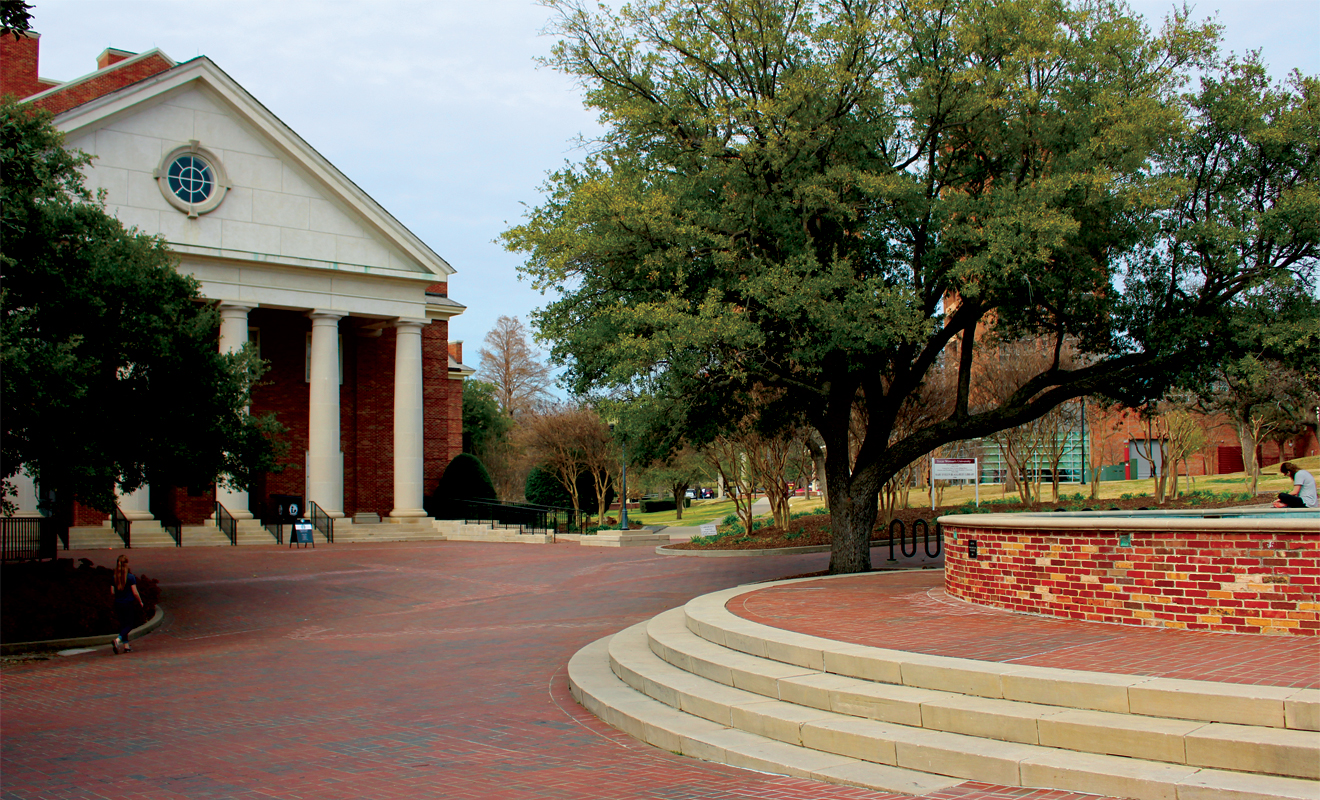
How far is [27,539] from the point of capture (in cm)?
2194

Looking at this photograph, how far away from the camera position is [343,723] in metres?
8.40

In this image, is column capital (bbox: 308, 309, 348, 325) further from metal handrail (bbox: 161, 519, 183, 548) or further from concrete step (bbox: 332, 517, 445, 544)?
metal handrail (bbox: 161, 519, 183, 548)

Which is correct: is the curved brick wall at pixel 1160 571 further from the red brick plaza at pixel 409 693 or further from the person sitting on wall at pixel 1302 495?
the person sitting on wall at pixel 1302 495

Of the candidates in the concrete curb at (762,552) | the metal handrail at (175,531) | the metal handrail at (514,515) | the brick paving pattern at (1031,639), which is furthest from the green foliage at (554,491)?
the brick paving pattern at (1031,639)

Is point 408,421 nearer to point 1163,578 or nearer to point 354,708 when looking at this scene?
point 354,708

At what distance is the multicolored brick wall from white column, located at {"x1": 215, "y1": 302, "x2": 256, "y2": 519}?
2845cm

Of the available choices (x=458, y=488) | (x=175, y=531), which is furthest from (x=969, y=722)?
(x=458, y=488)

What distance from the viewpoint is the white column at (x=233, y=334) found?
32750 millimetres

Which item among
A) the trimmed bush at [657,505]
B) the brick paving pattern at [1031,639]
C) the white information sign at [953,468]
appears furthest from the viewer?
the trimmed bush at [657,505]

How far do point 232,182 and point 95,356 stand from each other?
21.3 meters

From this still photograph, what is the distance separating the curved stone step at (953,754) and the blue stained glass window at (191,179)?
31166mm

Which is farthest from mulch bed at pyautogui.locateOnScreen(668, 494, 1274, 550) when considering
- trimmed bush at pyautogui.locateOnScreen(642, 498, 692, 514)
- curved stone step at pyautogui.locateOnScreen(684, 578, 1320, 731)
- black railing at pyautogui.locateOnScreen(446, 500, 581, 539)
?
trimmed bush at pyautogui.locateOnScreen(642, 498, 692, 514)

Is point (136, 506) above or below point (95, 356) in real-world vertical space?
below

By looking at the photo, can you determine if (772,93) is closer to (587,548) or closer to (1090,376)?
(1090,376)
